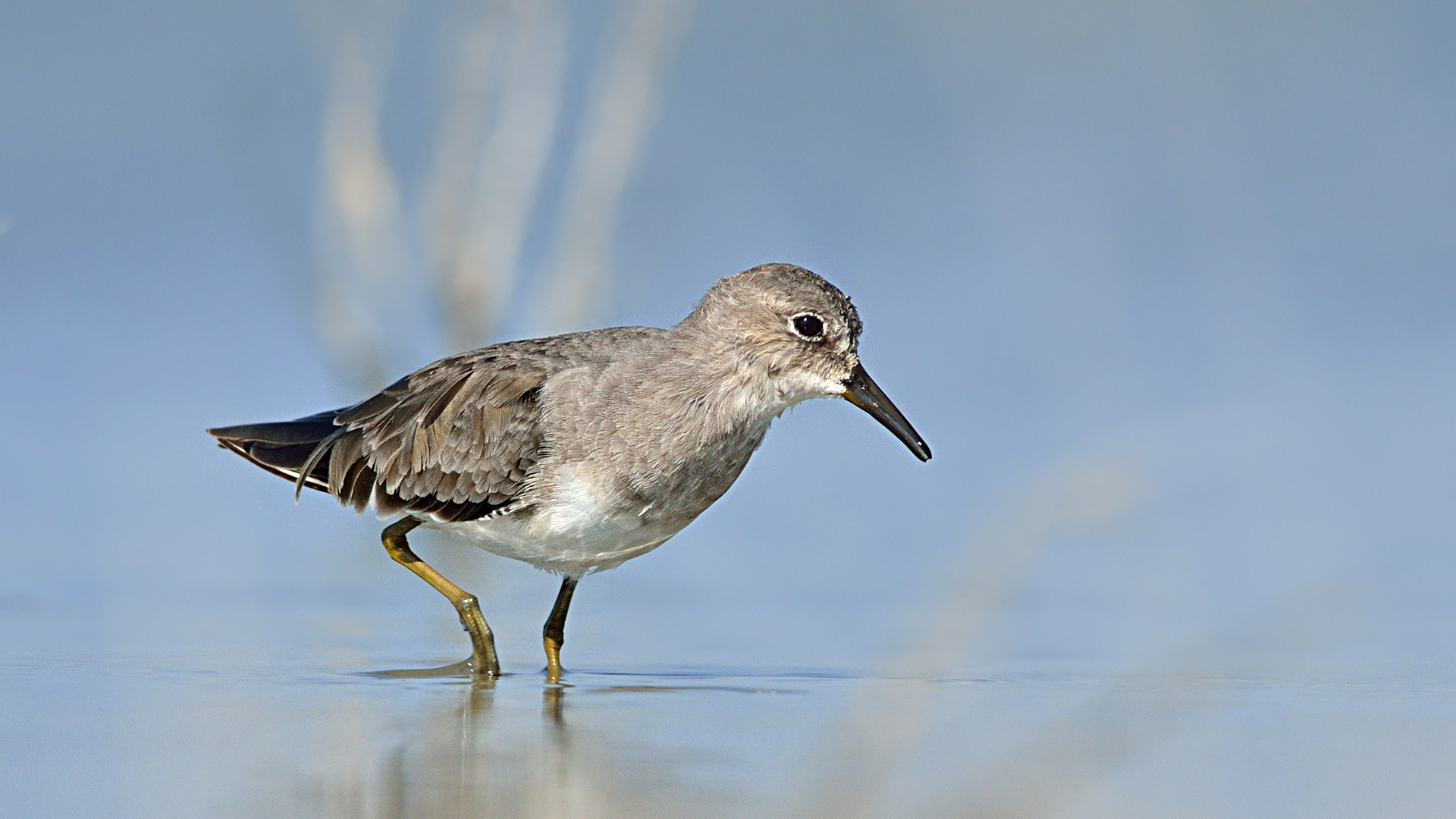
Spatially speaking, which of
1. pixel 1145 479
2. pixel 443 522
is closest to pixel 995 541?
pixel 1145 479

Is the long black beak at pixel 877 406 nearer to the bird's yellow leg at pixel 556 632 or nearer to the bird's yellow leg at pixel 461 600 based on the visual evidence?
the bird's yellow leg at pixel 556 632

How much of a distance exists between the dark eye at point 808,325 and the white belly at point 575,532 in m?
0.72

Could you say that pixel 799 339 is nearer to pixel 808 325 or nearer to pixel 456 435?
pixel 808 325

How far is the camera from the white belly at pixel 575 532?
553 cm

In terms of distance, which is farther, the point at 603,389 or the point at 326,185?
the point at 326,185

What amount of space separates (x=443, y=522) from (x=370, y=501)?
36 cm

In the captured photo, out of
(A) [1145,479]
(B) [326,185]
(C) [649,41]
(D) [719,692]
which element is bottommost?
(D) [719,692]

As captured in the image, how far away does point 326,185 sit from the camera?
820 cm

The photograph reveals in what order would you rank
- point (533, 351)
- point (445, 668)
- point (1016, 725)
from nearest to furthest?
point (1016, 725) → point (445, 668) → point (533, 351)

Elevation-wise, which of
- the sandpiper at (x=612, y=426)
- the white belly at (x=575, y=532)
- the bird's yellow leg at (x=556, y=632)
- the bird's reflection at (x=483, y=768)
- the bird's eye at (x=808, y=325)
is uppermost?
the bird's eye at (x=808, y=325)

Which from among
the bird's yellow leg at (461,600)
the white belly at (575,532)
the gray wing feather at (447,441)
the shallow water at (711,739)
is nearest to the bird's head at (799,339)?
the white belly at (575,532)

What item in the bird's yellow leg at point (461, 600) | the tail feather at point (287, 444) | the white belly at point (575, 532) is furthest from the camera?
the tail feather at point (287, 444)

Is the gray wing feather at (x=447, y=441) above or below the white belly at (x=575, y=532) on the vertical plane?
above

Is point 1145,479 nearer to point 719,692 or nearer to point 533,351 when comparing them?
point 719,692
